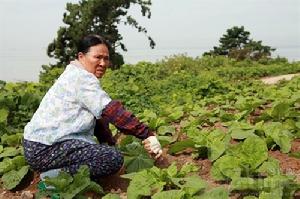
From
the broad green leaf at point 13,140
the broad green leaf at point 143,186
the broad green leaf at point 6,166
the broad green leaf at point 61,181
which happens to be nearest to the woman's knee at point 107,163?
the broad green leaf at point 61,181

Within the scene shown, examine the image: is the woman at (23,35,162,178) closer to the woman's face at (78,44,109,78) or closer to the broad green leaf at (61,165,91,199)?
the woman's face at (78,44,109,78)

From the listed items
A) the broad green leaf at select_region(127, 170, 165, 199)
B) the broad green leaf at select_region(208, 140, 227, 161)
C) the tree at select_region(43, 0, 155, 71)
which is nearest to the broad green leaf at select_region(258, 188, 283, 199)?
the broad green leaf at select_region(127, 170, 165, 199)

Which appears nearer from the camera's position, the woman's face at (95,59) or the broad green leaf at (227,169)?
the broad green leaf at (227,169)

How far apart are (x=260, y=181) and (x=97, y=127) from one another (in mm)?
1621

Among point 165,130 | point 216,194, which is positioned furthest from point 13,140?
point 216,194

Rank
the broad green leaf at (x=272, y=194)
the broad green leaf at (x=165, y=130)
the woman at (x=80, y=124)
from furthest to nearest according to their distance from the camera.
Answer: the broad green leaf at (x=165, y=130), the woman at (x=80, y=124), the broad green leaf at (x=272, y=194)

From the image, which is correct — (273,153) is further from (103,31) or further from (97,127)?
(103,31)

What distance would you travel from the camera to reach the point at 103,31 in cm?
2958

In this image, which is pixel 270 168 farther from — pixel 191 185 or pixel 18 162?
pixel 18 162

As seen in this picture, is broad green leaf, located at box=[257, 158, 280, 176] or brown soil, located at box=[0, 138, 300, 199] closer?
broad green leaf, located at box=[257, 158, 280, 176]

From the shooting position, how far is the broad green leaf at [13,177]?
396cm

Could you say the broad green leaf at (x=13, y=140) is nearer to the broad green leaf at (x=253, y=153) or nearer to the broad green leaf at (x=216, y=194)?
the broad green leaf at (x=253, y=153)

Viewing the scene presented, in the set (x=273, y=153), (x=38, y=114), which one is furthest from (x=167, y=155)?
(x=38, y=114)

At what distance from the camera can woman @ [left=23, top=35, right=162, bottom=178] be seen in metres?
3.42
